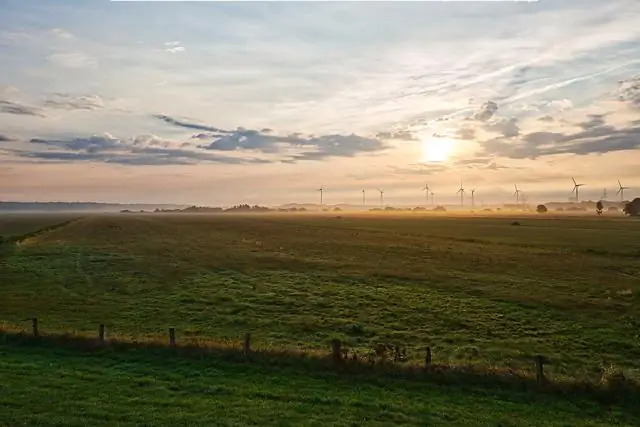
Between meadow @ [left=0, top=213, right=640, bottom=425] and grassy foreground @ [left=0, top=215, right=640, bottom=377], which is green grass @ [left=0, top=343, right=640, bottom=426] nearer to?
meadow @ [left=0, top=213, right=640, bottom=425]

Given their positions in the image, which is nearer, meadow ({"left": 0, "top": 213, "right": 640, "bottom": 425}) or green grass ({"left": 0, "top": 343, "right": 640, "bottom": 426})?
green grass ({"left": 0, "top": 343, "right": 640, "bottom": 426})

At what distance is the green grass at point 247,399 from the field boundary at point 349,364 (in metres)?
0.31

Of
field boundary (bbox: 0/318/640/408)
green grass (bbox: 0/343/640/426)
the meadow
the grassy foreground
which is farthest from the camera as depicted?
the grassy foreground

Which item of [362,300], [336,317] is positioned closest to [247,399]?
[336,317]

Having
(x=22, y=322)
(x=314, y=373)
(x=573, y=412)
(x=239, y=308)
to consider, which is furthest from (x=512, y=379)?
(x=22, y=322)

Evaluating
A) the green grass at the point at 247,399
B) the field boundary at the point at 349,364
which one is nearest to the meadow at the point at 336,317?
the green grass at the point at 247,399

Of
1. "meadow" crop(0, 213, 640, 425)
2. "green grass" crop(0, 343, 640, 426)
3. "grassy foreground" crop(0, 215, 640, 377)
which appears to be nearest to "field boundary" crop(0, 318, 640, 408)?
"green grass" crop(0, 343, 640, 426)

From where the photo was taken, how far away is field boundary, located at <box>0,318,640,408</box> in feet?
57.1

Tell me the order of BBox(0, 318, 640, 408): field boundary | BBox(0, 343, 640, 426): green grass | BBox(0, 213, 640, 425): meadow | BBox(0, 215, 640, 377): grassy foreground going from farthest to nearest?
BBox(0, 215, 640, 377): grassy foreground → BBox(0, 318, 640, 408): field boundary → BBox(0, 213, 640, 425): meadow → BBox(0, 343, 640, 426): green grass

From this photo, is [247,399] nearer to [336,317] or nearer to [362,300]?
[336,317]

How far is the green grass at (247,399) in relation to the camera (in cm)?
1433

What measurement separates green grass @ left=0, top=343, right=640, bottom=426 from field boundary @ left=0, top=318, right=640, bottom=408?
12.1 inches

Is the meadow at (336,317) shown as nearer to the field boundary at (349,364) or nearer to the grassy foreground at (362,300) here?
the grassy foreground at (362,300)

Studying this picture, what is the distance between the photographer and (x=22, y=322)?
28.4 m
